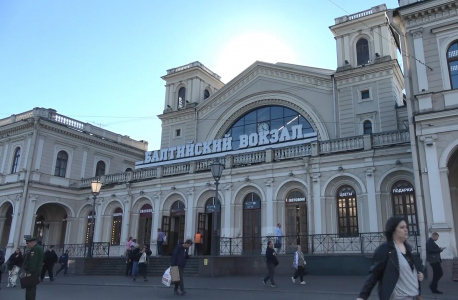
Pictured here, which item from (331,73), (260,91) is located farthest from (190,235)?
(331,73)

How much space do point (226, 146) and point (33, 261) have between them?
19905 mm

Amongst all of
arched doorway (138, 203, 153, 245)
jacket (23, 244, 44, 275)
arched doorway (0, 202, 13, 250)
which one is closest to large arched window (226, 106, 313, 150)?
arched doorway (138, 203, 153, 245)

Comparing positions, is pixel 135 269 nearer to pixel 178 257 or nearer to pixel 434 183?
pixel 178 257

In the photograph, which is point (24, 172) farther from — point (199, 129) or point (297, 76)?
point (297, 76)

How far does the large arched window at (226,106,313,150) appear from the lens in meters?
29.0

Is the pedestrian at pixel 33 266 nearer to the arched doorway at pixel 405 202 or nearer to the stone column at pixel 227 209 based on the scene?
the stone column at pixel 227 209

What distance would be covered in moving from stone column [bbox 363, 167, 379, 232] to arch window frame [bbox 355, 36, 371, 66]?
9.85 m

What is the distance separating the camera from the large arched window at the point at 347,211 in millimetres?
21828

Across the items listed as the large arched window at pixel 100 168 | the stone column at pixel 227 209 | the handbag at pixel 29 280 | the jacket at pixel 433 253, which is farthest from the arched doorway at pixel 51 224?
the jacket at pixel 433 253

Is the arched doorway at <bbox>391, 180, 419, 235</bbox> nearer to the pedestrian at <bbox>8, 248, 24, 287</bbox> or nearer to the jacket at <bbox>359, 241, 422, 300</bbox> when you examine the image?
the jacket at <bbox>359, 241, 422, 300</bbox>

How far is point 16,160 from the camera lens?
33.7 meters

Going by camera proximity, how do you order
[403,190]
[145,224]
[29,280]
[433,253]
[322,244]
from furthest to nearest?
1. [145,224]
2. [322,244]
3. [403,190]
4. [433,253]
5. [29,280]

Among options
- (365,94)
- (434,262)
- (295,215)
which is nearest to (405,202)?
(295,215)

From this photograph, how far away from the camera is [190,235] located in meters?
26.6
